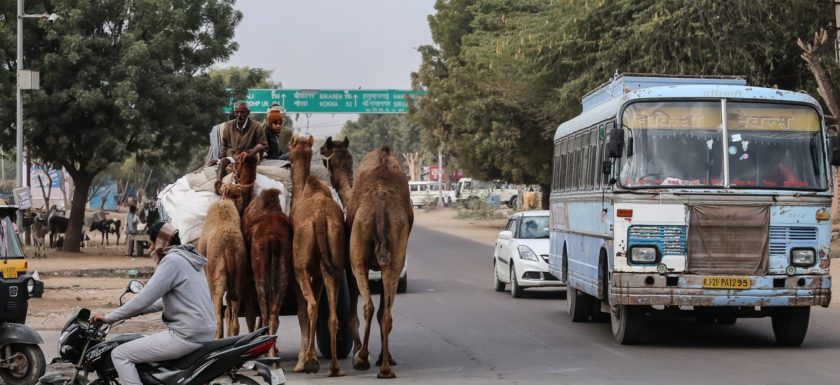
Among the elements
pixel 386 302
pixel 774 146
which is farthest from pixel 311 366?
pixel 774 146

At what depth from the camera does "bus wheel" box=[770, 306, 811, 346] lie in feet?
48.6

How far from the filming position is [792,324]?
14.9 m

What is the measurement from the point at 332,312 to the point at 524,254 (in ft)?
37.4

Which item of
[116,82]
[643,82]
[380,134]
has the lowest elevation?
[643,82]

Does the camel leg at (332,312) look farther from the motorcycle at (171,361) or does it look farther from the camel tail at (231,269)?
the motorcycle at (171,361)

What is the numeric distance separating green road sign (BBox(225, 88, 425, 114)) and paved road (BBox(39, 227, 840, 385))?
42.7m

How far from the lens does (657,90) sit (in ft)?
48.8

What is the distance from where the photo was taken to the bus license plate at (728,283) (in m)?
14.2

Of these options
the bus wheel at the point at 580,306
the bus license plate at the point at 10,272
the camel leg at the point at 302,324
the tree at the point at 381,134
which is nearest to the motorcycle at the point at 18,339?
the bus license plate at the point at 10,272

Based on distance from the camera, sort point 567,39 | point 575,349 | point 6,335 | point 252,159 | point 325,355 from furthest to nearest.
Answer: point 567,39, point 575,349, point 325,355, point 252,159, point 6,335

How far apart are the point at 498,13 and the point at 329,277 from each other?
40.0 metres

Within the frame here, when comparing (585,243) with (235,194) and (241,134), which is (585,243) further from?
(235,194)

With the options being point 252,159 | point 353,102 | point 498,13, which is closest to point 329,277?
point 252,159

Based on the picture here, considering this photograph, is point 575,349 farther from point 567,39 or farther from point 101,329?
point 567,39
